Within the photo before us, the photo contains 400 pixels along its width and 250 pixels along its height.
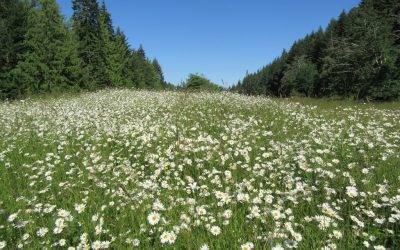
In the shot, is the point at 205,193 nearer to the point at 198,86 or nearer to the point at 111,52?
the point at 198,86

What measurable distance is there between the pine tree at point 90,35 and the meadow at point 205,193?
3103 centimetres

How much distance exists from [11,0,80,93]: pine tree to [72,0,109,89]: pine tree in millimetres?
6300

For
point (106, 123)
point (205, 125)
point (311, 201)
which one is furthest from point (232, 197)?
point (106, 123)

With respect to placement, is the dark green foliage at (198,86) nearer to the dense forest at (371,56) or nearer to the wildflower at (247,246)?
the dense forest at (371,56)

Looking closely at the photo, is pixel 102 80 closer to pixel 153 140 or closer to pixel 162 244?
pixel 153 140

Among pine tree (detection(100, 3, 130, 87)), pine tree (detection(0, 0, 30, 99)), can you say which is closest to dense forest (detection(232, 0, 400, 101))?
pine tree (detection(100, 3, 130, 87))

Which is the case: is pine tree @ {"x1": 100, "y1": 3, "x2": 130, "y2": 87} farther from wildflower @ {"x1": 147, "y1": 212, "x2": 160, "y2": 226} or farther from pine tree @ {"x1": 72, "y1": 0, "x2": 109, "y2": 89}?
wildflower @ {"x1": 147, "y1": 212, "x2": 160, "y2": 226}

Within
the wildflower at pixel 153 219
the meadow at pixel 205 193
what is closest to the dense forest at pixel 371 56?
the meadow at pixel 205 193

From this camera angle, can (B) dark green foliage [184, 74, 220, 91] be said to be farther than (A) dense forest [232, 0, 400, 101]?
No

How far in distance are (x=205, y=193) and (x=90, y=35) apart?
38.0 meters

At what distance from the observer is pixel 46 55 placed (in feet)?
98.4

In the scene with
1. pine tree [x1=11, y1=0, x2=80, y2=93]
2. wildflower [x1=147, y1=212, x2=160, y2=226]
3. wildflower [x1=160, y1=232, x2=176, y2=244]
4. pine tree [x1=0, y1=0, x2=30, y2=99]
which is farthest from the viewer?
pine tree [x1=11, y1=0, x2=80, y2=93]

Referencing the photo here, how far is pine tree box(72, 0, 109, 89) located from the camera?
1539 inches

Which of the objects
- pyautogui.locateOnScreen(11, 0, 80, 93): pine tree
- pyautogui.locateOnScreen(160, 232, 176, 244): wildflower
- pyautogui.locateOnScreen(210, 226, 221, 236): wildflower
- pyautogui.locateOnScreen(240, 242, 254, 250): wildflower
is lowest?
pyautogui.locateOnScreen(160, 232, 176, 244): wildflower
